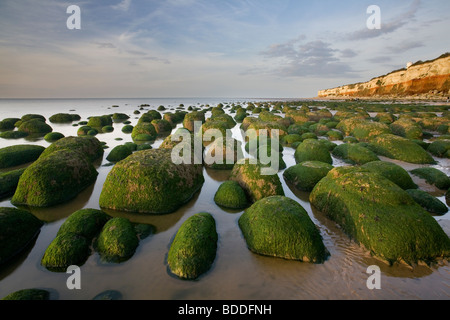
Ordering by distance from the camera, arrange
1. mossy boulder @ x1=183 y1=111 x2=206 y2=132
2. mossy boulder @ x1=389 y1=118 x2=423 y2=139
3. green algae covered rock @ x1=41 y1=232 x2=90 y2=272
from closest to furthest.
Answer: green algae covered rock @ x1=41 y1=232 x2=90 y2=272 → mossy boulder @ x1=389 y1=118 x2=423 y2=139 → mossy boulder @ x1=183 y1=111 x2=206 y2=132

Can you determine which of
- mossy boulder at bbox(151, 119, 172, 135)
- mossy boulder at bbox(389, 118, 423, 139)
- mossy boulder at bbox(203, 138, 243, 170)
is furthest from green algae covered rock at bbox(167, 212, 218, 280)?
mossy boulder at bbox(389, 118, 423, 139)

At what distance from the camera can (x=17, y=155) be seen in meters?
12.0

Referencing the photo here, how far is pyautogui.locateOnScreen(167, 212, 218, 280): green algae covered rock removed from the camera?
4.70m

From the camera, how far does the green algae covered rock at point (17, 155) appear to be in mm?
11596

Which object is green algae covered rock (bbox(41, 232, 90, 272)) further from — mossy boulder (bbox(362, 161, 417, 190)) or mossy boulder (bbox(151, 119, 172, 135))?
mossy boulder (bbox(151, 119, 172, 135))

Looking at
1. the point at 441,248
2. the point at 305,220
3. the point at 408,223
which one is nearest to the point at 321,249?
the point at 305,220

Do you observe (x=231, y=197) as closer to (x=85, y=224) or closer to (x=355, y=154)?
(x=85, y=224)

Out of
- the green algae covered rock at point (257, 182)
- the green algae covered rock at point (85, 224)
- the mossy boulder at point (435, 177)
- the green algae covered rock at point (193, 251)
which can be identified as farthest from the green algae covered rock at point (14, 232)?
the mossy boulder at point (435, 177)

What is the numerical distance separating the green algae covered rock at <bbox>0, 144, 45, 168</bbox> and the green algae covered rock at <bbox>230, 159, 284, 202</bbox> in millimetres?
11875

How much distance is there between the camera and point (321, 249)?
209 inches

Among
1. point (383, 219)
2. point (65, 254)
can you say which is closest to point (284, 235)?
point (383, 219)

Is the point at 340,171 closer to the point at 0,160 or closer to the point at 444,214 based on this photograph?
the point at 444,214

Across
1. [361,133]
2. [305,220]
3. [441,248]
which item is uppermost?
[361,133]
